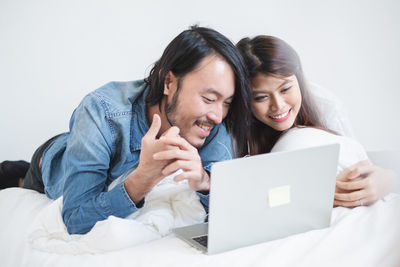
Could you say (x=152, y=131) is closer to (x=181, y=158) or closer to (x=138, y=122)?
(x=181, y=158)

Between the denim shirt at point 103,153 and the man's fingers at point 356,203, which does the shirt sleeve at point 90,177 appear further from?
the man's fingers at point 356,203

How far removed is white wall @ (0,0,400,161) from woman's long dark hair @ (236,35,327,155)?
0.20m

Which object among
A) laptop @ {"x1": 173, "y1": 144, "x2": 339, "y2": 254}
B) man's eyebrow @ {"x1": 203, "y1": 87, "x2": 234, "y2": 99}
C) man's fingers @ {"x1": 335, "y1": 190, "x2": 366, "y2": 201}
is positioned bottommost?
man's fingers @ {"x1": 335, "y1": 190, "x2": 366, "y2": 201}

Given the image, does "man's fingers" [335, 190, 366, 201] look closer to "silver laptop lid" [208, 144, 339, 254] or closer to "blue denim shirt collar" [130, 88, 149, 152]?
"silver laptop lid" [208, 144, 339, 254]

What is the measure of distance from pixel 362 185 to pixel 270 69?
441 mm

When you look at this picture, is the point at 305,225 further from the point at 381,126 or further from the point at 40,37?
the point at 40,37

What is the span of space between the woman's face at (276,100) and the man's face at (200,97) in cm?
16

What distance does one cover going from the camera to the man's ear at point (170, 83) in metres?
1.21

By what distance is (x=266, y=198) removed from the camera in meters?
0.89

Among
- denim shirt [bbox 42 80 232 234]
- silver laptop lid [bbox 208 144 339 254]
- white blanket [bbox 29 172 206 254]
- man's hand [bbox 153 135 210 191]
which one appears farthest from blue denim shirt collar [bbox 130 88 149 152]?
silver laptop lid [bbox 208 144 339 254]

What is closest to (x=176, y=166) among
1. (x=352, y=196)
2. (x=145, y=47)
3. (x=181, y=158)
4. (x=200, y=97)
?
(x=181, y=158)

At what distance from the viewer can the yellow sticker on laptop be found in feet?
2.93

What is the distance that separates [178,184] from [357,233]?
52 cm

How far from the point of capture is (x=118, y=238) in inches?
35.7
